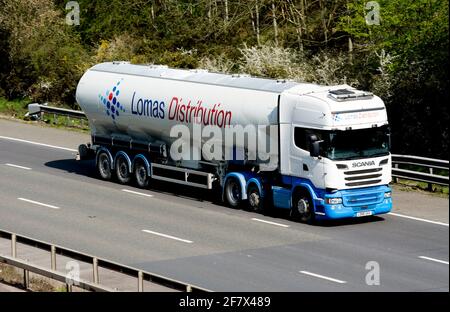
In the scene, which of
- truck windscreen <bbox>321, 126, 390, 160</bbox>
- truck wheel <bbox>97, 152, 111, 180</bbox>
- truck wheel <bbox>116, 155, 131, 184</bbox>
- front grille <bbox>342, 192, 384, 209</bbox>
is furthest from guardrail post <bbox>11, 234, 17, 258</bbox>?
truck wheel <bbox>97, 152, 111, 180</bbox>

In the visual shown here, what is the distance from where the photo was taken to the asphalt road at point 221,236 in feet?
68.3

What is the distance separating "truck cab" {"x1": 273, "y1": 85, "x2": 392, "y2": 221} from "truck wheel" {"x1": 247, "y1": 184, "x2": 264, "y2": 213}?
82cm

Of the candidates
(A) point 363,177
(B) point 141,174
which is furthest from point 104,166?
(A) point 363,177

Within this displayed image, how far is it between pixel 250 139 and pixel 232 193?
1710 millimetres

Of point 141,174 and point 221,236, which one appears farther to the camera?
point 141,174

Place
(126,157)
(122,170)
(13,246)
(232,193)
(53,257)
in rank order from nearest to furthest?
(53,257) < (13,246) < (232,193) < (126,157) < (122,170)

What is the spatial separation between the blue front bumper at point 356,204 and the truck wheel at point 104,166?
8.59 m

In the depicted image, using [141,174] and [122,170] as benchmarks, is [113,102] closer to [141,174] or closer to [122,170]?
[122,170]

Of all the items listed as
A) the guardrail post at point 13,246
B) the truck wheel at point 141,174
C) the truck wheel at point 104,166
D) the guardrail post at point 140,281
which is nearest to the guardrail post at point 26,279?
the guardrail post at point 13,246

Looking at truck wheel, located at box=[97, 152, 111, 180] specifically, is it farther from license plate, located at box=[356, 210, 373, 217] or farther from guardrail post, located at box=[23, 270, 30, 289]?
guardrail post, located at box=[23, 270, 30, 289]

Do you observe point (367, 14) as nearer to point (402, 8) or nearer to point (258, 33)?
point (402, 8)

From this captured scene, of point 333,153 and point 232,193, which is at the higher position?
point 333,153

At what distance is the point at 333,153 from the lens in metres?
25.5
